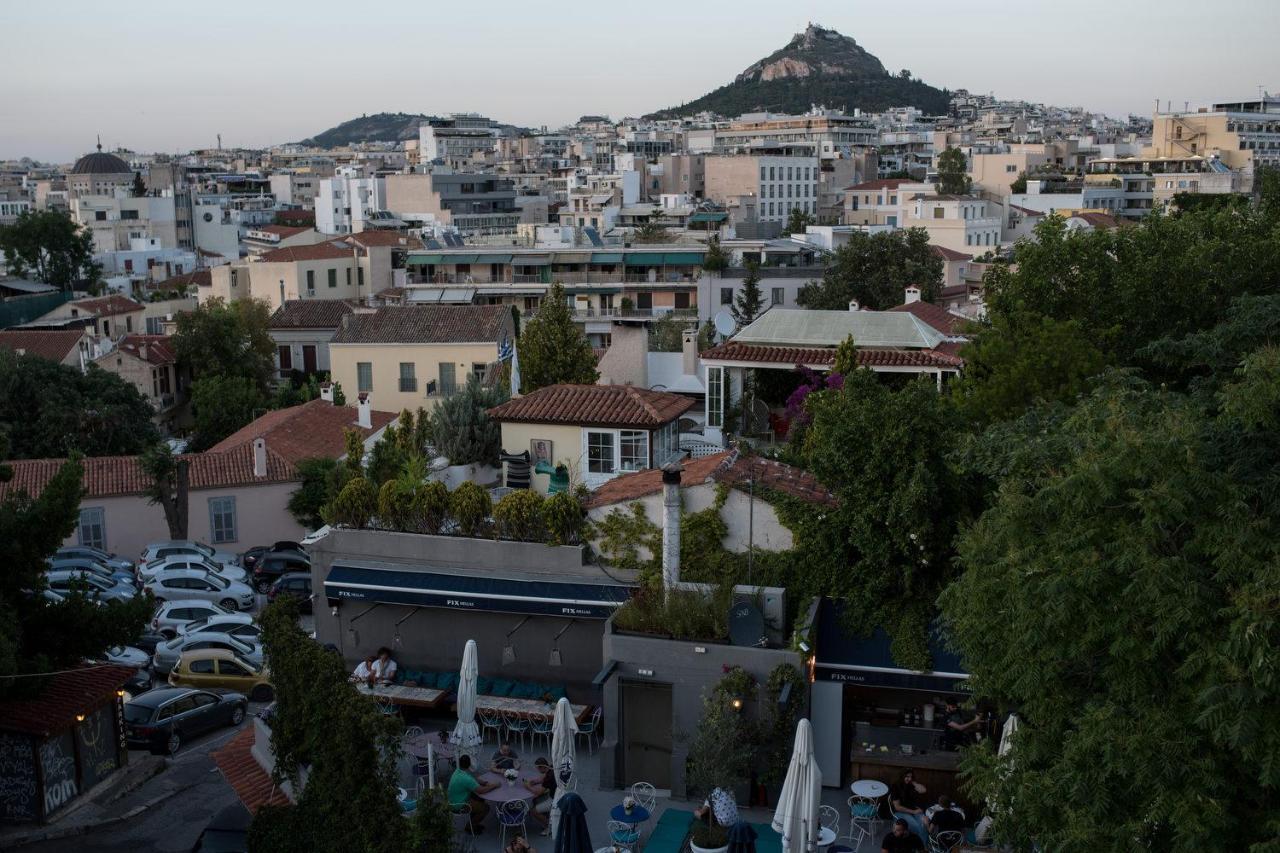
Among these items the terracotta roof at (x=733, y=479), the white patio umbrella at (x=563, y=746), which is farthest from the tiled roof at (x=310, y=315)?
the white patio umbrella at (x=563, y=746)

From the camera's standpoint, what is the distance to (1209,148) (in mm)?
130250

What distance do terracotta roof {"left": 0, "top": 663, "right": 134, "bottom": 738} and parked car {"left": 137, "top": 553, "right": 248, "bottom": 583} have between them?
1125cm

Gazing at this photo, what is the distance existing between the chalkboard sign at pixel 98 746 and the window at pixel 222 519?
1522cm

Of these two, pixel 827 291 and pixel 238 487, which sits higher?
pixel 827 291

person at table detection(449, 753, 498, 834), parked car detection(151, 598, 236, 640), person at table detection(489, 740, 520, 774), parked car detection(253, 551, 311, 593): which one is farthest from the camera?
parked car detection(253, 551, 311, 593)

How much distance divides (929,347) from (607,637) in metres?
15.1

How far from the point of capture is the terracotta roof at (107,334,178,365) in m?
52.1

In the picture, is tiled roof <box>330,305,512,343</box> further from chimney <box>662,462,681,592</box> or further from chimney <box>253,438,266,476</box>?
chimney <box>662,462,681,592</box>

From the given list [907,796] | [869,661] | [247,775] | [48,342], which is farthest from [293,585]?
[48,342]

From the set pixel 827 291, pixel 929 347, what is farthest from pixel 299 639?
pixel 827 291

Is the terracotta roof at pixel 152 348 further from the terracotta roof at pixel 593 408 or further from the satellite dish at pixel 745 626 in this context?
the satellite dish at pixel 745 626

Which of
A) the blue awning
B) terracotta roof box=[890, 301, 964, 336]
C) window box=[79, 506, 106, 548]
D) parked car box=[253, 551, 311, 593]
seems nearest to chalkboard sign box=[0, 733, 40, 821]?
the blue awning

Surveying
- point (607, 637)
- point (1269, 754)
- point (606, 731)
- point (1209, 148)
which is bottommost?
point (606, 731)

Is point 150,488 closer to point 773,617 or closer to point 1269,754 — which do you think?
point 773,617
